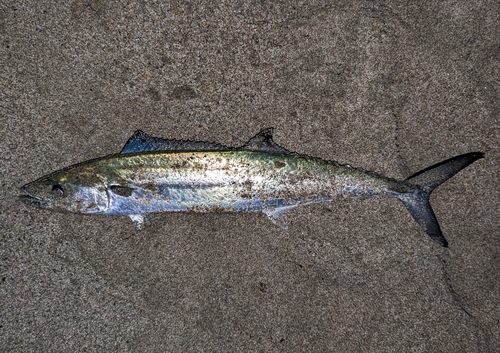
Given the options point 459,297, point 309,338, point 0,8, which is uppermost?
point 0,8

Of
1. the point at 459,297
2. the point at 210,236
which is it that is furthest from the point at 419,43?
the point at 210,236

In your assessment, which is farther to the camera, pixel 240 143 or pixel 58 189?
pixel 240 143

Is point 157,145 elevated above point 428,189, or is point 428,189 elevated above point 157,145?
point 157,145

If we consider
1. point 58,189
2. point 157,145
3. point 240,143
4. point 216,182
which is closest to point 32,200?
point 58,189

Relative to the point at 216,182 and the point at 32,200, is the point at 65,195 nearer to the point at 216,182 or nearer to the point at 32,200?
the point at 32,200

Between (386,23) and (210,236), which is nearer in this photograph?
(386,23)

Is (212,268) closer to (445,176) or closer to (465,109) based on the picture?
(445,176)

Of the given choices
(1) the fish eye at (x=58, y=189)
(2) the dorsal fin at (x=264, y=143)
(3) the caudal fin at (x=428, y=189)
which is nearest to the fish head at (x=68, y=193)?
(1) the fish eye at (x=58, y=189)
